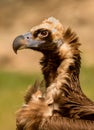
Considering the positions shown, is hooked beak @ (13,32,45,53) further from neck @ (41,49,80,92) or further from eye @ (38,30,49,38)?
neck @ (41,49,80,92)

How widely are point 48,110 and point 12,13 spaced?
14317 millimetres

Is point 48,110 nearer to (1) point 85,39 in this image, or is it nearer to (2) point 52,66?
(2) point 52,66

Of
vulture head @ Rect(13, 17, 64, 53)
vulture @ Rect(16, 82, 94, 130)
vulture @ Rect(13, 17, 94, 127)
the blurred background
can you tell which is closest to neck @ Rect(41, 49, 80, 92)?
vulture @ Rect(13, 17, 94, 127)

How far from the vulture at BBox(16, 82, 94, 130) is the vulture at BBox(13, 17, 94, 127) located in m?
0.02

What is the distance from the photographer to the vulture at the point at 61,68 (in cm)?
916

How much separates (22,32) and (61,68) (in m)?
12.0

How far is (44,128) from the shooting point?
9.02m

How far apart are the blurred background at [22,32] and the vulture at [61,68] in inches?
182

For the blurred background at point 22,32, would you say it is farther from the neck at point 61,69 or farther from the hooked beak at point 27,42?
the neck at point 61,69

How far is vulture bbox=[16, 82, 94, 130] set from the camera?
897cm

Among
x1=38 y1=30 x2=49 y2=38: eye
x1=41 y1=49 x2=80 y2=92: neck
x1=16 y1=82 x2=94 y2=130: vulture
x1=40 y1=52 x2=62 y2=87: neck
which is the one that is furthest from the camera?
x1=38 y1=30 x2=49 y2=38: eye

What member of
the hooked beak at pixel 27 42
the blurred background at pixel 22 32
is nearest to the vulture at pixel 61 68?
the hooked beak at pixel 27 42

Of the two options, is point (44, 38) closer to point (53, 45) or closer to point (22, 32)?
point (53, 45)

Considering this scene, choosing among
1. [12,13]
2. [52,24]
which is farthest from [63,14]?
[52,24]
